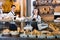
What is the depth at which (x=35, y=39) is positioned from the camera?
5.84 ft

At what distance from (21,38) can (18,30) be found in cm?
16

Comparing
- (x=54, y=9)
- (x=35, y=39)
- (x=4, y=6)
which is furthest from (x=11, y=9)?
(x=35, y=39)

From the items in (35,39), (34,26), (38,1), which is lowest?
(35,39)

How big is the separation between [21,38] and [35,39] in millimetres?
168

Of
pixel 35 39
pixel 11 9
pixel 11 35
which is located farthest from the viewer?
pixel 11 9

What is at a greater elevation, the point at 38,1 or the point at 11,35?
the point at 38,1

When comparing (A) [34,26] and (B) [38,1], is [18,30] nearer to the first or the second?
(A) [34,26]

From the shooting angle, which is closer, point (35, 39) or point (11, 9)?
point (35, 39)

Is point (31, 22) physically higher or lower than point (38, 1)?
lower

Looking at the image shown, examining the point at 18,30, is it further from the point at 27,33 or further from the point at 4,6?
the point at 4,6

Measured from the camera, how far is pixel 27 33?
1.88m

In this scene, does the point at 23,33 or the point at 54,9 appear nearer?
the point at 23,33

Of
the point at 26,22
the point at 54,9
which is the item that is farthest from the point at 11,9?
the point at 26,22

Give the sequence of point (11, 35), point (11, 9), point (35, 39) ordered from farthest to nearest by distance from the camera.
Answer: point (11, 9) < point (11, 35) < point (35, 39)
